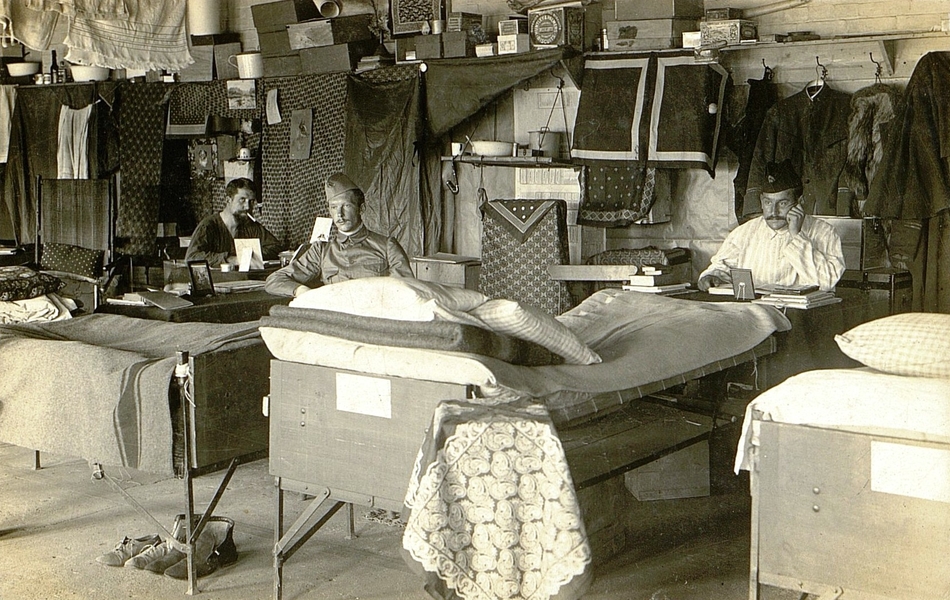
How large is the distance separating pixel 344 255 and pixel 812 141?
114 inches

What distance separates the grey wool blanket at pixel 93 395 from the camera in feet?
11.7

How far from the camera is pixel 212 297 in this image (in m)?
5.22

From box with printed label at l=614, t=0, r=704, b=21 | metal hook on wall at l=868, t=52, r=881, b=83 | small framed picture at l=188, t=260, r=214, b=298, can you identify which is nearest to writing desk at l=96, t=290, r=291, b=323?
small framed picture at l=188, t=260, r=214, b=298

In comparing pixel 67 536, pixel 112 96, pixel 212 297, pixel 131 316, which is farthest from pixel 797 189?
pixel 112 96

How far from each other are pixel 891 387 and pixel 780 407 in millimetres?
257

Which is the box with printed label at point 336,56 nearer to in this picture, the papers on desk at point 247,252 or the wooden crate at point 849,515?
the papers on desk at point 247,252

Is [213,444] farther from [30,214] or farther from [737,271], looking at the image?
[30,214]

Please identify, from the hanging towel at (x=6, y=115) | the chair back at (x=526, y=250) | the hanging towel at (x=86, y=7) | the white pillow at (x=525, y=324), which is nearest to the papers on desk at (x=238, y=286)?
the hanging towel at (x=86, y=7)

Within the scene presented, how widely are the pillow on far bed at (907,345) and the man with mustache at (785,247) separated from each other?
236 centimetres

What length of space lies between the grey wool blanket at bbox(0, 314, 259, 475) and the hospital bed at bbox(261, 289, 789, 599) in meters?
0.48

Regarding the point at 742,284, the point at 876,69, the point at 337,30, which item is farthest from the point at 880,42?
the point at 337,30

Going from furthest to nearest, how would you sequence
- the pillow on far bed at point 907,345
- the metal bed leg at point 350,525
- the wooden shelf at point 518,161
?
the wooden shelf at point 518,161 < the metal bed leg at point 350,525 < the pillow on far bed at point 907,345

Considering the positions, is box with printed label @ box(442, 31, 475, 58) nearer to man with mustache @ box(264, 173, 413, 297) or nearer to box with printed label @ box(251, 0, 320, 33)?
box with printed label @ box(251, 0, 320, 33)

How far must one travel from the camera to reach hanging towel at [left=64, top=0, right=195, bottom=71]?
4.20 metres
